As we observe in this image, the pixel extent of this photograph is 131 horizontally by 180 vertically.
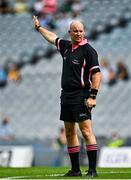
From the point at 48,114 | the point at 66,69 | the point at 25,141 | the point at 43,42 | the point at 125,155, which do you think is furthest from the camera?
the point at 43,42

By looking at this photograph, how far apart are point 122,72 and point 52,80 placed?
9.22 ft

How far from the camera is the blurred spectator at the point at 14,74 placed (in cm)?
2525

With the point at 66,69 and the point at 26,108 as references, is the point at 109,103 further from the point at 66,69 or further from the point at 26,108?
the point at 66,69

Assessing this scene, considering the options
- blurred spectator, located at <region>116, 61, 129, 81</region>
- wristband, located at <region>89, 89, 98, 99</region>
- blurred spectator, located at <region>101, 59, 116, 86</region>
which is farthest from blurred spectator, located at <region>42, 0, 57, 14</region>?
wristband, located at <region>89, 89, 98, 99</region>

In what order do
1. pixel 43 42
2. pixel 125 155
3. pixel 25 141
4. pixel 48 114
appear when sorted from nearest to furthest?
pixel 125 155 < pixel 25 141 < pixel 48 114 < pixel 43 42

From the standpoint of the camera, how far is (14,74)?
2528 cm

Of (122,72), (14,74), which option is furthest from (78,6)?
(122,72)

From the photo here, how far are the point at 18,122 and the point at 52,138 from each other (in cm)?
228

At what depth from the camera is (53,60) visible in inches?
987

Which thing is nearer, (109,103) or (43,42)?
(109,103)

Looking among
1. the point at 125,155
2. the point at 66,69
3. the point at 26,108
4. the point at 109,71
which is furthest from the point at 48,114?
the point at 66,69

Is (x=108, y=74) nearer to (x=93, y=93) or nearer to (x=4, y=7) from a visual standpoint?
(x=4, y=7)

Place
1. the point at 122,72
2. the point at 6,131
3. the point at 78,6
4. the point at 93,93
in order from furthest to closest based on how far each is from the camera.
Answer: the point at 78,6
the point at 6,131
the point at 122,72
the point at 93,93

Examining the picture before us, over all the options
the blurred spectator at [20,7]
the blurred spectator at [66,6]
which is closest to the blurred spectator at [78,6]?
the blurred spectator at [66,6]
